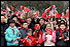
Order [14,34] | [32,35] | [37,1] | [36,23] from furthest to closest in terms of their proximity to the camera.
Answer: [37,1], [36,23], [32,35], [14,34]

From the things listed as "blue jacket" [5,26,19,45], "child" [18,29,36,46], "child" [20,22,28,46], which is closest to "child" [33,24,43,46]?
"child" [18,29,36,46]

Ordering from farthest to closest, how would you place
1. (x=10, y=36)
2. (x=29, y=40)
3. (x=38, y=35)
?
(x=38, y=35) → (x=29, y=40) → (x=10, y=36)

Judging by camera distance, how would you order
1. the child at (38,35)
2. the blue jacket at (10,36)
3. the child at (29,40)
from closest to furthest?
the blue jacket at (10,36), the child at (29,40), the child at (38,35)

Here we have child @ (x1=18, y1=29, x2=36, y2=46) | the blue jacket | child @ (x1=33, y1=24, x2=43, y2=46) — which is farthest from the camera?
child @ (x1=33, y1=24, x2=43, y2=46)

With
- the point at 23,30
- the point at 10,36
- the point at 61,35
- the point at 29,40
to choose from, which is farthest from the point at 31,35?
the point at 61,35

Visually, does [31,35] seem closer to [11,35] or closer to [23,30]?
[23,30]

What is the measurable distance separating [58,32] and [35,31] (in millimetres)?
827

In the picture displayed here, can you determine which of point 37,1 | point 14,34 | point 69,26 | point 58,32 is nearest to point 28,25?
point 14,34

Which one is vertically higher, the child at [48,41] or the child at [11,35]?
the child at [11,35]

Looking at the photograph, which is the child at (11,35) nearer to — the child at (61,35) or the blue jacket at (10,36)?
the blue jacket at (10,36)

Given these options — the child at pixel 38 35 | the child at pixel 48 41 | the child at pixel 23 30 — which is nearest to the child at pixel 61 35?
the child at pixel 48 41

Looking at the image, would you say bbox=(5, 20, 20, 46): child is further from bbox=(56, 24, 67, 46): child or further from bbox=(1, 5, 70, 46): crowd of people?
bbox=(56, 24, 67, 46): child

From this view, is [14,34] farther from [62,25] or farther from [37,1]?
[37,1]

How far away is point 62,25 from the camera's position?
563 cm
